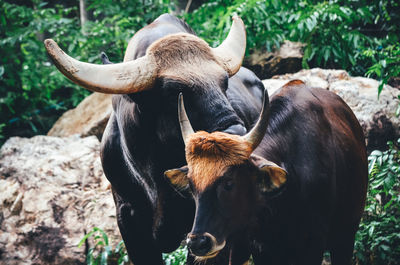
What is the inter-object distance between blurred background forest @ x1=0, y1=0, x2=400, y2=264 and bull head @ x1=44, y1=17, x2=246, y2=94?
3165 millimetres

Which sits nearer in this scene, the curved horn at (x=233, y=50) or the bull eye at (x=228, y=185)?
the bull eye at (x=228, y=185)

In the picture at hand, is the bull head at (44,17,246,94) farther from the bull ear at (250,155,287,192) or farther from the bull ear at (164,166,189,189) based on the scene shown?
the bull ear at (250,155,287,192)

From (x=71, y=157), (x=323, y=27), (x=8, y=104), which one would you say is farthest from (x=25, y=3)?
(x=323, y=27)

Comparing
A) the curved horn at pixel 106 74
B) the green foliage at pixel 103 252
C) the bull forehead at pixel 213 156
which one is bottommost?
the green foliage at pixel 103 252

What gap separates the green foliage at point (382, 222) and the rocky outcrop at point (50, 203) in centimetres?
278

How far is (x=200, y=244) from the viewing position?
2924 millimetres

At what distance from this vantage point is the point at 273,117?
3.86 m

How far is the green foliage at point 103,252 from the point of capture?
5.81 m

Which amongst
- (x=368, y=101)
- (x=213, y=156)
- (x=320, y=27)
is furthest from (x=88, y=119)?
(x=213, y=156)

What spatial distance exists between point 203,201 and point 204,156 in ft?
0.85

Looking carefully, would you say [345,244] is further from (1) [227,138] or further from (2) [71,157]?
(2) [71,157]

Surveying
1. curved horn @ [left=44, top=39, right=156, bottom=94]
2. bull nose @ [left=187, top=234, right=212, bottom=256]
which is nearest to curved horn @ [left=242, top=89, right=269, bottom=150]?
bull nose @ [left=187, top=234, right=212, bottom=256]

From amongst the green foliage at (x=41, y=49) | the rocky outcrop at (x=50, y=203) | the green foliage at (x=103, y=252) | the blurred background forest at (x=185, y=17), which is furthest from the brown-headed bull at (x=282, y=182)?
the green foliage at (x=41, y=49)

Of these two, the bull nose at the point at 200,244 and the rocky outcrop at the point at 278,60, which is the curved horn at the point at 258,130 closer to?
the bull nose at the point at 200,244
